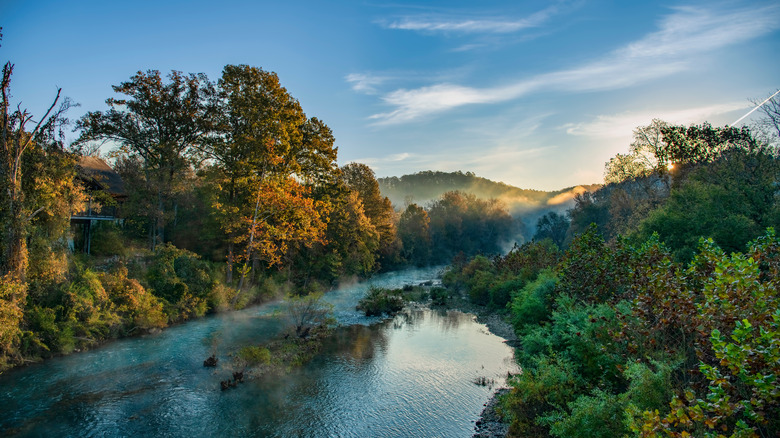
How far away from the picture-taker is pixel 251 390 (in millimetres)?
16391

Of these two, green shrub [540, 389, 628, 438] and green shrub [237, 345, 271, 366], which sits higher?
green shrub [540, 389, 628, 438]

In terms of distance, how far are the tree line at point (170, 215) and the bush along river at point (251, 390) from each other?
2288mm

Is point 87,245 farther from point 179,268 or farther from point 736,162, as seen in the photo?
point 736,162

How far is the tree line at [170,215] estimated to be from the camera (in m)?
19.0

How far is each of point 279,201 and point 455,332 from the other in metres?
16.4

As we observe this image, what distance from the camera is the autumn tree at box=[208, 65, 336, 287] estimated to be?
Result: 30266 millimetres

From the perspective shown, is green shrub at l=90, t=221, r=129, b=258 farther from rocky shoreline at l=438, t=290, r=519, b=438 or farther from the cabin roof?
rocky shoreline at l=438, t=290, r=519, b=438

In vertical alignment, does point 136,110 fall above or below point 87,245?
above

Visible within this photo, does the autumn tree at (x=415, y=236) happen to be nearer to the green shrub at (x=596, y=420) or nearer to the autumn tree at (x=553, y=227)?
the autumn tree at (x=553, y=227)

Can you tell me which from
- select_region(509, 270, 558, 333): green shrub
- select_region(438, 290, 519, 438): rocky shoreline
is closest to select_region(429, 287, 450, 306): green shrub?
select_region(438, 290, 519, 438): rocky shoreline

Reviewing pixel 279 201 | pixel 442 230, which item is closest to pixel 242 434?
pixel 279 201

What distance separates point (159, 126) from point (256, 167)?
9495 mm

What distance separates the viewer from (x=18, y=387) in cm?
1536

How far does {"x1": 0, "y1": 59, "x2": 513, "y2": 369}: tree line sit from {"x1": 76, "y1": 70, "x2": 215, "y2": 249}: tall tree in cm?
10
